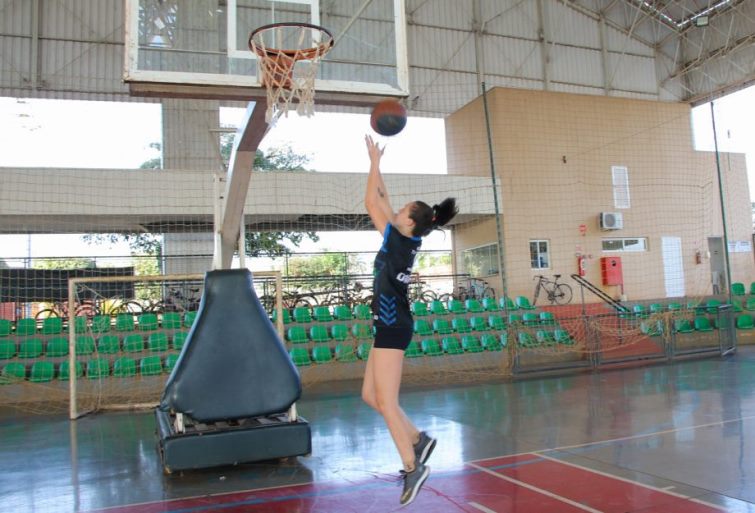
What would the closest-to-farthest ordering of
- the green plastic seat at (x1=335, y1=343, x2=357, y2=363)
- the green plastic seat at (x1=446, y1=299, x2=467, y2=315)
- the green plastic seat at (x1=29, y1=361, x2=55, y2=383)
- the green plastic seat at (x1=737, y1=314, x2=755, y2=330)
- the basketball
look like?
1. the basketball
2. the green plastic seat at (x1=29, y1=361, x2=55, y2=383)
3. the green plastic seat at (x1=335, y1=343, x2=357, y2=363)
4. the green plastic seat at (x1=446, y1=299, x2=467, y2=315)
5. the green plastic seat at (x1=737, y1=314, x2=755, y2=330)

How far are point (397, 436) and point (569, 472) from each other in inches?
70.5

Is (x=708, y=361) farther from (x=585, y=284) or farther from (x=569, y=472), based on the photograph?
(x=569, y=472)

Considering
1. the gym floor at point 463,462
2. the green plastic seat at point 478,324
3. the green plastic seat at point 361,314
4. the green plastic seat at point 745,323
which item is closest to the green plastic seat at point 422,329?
the green plastic seat at point 478,324

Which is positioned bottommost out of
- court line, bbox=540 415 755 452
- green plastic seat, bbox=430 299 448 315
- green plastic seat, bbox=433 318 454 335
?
court line, bbox=540 415 755 452

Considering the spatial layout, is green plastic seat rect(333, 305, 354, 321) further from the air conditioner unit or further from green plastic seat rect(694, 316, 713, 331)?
the air conditioner unit

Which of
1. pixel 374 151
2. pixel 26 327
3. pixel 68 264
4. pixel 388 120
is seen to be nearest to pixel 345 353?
pixel 26 327

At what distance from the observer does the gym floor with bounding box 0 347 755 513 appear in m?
3.94

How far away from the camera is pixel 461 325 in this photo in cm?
1216

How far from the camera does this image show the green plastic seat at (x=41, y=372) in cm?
911

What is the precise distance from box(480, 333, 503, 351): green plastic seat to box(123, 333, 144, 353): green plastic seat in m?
6.21

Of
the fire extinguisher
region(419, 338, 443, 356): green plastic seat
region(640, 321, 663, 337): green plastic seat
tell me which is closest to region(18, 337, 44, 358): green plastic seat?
region(419, 338, 443, 356): green plastic seat

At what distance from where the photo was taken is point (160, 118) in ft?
54.3

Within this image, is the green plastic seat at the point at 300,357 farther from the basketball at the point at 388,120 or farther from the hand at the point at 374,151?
the hand at the point at 374,151

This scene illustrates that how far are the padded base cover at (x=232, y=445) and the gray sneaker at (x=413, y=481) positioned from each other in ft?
5.88
